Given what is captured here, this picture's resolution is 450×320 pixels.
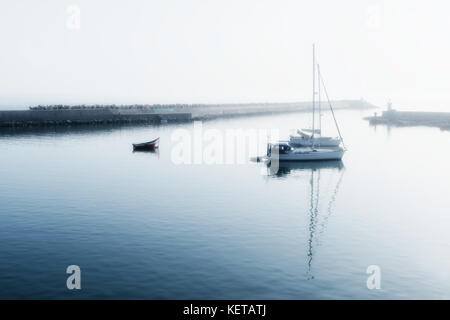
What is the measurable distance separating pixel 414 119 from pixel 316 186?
100007mm

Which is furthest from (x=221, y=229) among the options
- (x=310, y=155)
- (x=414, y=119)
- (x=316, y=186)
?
(x=414, y=119)

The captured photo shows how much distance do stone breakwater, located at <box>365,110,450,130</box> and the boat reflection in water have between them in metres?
77.6

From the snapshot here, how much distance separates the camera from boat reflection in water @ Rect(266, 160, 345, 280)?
30.5 m

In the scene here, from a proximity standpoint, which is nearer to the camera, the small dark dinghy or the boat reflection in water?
the boat reflection in water

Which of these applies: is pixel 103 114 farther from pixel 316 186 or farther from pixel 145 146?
pixel 316 186

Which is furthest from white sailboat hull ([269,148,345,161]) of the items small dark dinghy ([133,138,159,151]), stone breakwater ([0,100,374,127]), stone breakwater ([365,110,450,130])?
stone breakwater ([365,110,450,130])

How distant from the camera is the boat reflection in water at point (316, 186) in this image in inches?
1201

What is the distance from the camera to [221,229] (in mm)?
30953

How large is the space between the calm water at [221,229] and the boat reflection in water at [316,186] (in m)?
0.13

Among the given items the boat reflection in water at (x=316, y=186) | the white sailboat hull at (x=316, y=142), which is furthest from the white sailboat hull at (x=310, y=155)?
the white sailboat hull at (x=316, y=142)

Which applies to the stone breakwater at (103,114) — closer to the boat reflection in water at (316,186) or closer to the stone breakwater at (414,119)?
the stone breakwater at (414,119)

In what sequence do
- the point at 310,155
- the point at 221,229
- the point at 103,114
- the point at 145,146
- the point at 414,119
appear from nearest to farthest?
the point at 221,229 → the point at 310,155 → the point at 145,146 → the point at 103,114 → the point at 414,119

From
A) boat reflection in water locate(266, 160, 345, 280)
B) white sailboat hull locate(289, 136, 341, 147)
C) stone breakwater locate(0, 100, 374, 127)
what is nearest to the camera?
boat reflection in water locate(266, 160, 345, 280)

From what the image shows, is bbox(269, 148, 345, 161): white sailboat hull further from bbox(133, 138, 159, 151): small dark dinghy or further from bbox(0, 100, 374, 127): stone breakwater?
bbox(0, 100, 374, 127): stone breakwater
